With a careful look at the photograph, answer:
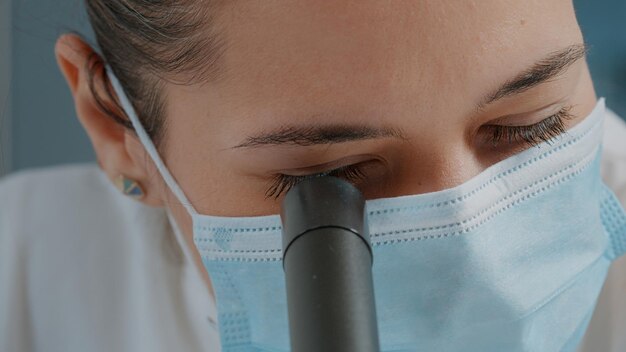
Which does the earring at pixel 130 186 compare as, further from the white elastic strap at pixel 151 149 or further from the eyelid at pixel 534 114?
the eyelid at pixel 534 114

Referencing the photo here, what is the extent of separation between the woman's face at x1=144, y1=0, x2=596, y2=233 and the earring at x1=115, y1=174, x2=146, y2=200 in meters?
0.25

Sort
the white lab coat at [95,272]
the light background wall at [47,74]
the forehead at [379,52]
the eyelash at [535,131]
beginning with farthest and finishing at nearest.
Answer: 1. the white lab coat at [95,272]
2. the light background wall at [47,74]
3. the eyelash at [535,131]
4. the forehead at [379,52]

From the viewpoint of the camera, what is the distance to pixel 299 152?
2.87ft

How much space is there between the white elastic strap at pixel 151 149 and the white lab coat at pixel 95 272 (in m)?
0.36

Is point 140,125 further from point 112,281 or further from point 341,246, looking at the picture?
point 112,281

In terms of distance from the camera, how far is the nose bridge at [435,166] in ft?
2.80

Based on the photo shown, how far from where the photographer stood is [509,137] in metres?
0.93

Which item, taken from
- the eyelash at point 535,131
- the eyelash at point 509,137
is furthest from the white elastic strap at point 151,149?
the eyelash at point 535,131

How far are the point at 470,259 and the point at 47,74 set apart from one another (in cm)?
83

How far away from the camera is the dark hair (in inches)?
35.5

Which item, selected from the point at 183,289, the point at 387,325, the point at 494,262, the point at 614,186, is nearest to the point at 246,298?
the point at 387,325

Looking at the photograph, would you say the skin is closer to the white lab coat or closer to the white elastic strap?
the white elastic strap

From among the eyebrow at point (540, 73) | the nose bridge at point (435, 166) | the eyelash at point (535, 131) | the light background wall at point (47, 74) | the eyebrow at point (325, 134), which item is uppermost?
the light background wall at point (47, 74)

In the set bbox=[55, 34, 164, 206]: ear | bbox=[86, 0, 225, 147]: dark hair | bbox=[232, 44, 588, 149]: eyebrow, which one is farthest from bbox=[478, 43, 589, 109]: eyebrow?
bbox=[55, 34, 164, 206]: ear
